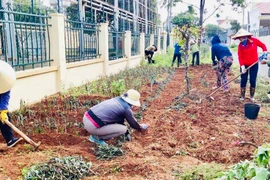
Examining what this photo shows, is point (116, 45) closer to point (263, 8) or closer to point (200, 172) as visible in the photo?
point (200, 172)

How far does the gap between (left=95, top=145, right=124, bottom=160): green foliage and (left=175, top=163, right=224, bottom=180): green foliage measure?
0.86 m

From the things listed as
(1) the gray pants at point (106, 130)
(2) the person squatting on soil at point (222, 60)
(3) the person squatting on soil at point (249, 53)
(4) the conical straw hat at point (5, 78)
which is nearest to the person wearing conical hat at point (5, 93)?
(4) the conical straw hat at point (5, 78)

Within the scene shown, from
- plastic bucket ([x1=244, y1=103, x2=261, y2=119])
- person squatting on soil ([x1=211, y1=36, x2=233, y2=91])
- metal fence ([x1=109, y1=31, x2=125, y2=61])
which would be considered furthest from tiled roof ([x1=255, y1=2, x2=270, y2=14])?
plastic bucket ([x1=244, y1=103, x2=261, y2=119])

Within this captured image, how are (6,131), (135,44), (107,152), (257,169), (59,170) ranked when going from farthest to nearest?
(135,44) < (6,131) < (107,152) < (59,170) < (257,169)

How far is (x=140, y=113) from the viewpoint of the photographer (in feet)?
18.1

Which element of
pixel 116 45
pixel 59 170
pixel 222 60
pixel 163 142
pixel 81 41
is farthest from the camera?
pixel 116 45

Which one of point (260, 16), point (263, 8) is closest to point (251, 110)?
point (260, 16)

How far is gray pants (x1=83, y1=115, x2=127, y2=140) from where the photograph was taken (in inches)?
154

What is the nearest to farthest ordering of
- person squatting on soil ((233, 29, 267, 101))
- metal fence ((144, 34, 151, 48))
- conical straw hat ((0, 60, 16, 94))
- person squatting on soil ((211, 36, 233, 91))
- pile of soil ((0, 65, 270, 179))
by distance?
pile of soil ((0, 65, 270, 179)) < conical straw hat ((0, 60, 16, 94)) < person squatting on soil ((233, 29, 267, 101)) < person squatting on soil ((211, 36, 233, 91)) < metal fence ((144, 34, 151, 48))

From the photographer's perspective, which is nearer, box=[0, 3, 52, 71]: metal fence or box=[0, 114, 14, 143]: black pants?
box=[0, 114, 14, 143]: black pants

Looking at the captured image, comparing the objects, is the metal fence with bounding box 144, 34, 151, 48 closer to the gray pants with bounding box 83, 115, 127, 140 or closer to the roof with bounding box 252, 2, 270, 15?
the gray pants with bounding box 83, 115, 127, 140

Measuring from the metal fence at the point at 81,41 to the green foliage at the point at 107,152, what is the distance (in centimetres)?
502

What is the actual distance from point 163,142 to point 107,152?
2.88 ft

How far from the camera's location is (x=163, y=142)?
13.5 ft
